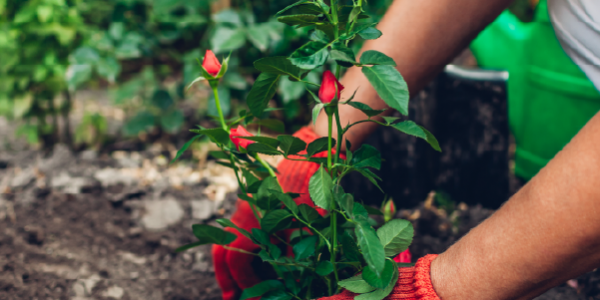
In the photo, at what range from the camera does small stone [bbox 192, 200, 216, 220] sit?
1.66 m

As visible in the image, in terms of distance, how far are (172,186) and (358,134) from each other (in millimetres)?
1078

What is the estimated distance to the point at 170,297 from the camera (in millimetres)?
1226

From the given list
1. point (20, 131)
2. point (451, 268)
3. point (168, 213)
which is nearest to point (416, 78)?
point (451, 268)

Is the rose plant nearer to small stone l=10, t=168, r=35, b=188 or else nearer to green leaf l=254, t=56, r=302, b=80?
green leaf l=254, t=56, r=302, b=80

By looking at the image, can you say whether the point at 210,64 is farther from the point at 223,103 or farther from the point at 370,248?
the point at 223,103

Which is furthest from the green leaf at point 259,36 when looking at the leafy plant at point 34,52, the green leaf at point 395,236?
the green leaf at point 395,236

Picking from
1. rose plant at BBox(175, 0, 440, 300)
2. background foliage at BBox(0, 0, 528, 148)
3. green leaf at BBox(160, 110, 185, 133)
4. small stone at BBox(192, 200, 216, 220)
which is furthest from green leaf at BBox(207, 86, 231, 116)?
rose plant at BBox(175, 0, 440, 300)

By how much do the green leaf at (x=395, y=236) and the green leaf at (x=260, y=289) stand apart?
0.24m

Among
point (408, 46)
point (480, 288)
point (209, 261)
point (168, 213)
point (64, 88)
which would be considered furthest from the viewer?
point (64, 88)

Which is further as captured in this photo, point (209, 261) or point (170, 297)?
point (209, 261)

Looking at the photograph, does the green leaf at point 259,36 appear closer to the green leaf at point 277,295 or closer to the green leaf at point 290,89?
the green leaf at point 290,89

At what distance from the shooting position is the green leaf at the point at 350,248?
0.77 meters

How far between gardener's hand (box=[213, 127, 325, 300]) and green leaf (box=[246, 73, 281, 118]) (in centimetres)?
29

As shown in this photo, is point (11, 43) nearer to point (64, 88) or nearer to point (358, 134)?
point (64, 88)
